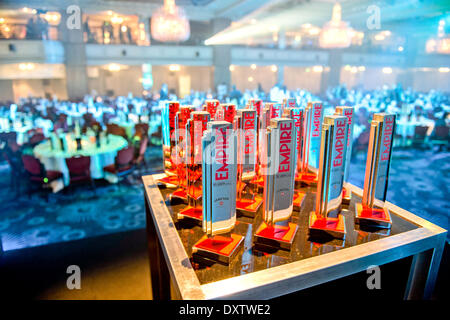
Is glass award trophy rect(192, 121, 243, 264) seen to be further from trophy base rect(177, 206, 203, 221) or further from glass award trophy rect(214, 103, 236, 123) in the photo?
glass award trophy rect(214, 103, 236, 123)

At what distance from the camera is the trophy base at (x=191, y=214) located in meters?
1.36

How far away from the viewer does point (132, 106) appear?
965cm

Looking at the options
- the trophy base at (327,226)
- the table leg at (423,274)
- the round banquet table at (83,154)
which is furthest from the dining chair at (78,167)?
the table leg at (423,274)

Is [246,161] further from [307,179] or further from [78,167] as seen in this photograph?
[78,167]

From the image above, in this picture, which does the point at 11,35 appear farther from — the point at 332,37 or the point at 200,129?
the point at 200,129

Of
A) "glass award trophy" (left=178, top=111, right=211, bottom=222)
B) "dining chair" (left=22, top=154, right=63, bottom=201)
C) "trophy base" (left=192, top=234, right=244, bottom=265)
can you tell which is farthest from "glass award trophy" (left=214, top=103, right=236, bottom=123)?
"dining chair" (left=22, top=154, right=63, bottom=201)

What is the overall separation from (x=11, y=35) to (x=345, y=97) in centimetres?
1380

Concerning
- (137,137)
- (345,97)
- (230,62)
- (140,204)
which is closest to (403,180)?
(140,204)

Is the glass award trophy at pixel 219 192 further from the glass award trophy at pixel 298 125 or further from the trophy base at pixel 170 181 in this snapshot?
the trophy base at pixel 170 181

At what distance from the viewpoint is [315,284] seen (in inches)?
41.4

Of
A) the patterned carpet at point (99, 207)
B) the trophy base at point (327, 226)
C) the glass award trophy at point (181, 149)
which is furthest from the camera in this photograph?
the patterned carpet at point (99, 207)

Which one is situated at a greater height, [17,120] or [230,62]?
[230,62]

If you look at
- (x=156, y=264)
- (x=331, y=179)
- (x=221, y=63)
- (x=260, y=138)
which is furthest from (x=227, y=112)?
(x=221, y=63)

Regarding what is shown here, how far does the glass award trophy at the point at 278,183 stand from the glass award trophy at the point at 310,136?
0.56 m
